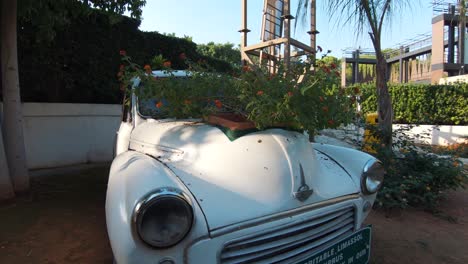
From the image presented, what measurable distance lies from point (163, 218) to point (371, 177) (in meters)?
1.53

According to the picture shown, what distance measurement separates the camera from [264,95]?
2074 millimetres

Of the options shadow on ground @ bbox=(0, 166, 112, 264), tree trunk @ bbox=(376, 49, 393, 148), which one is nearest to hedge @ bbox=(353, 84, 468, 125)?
tree trunk @ bbox=(376, 49, 393, 148)

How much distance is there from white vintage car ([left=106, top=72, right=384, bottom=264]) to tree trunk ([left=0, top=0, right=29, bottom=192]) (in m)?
2.86

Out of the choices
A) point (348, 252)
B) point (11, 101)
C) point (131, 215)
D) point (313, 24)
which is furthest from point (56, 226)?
point (313, 24)

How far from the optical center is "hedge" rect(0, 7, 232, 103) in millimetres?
6137

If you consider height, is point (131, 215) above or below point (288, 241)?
above

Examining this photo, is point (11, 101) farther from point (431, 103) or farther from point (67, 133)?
point (431, 103)

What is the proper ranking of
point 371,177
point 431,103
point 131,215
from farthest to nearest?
point 431,103
point 371,177
point 131,215

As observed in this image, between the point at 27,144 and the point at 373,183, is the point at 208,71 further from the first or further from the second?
the point at 27,144

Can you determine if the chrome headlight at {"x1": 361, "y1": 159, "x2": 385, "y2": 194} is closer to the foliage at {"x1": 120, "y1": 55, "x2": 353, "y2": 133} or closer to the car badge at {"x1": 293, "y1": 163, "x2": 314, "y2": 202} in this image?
the foliage at {"x1": 120, "y1": 55, "x2": 353, "y2": 133}

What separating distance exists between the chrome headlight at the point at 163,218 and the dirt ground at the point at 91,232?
157cm

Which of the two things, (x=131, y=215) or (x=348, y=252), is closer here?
(x=131, y=215)

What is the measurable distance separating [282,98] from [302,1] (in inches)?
129

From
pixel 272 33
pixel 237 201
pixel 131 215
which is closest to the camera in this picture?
pixel 131 215
